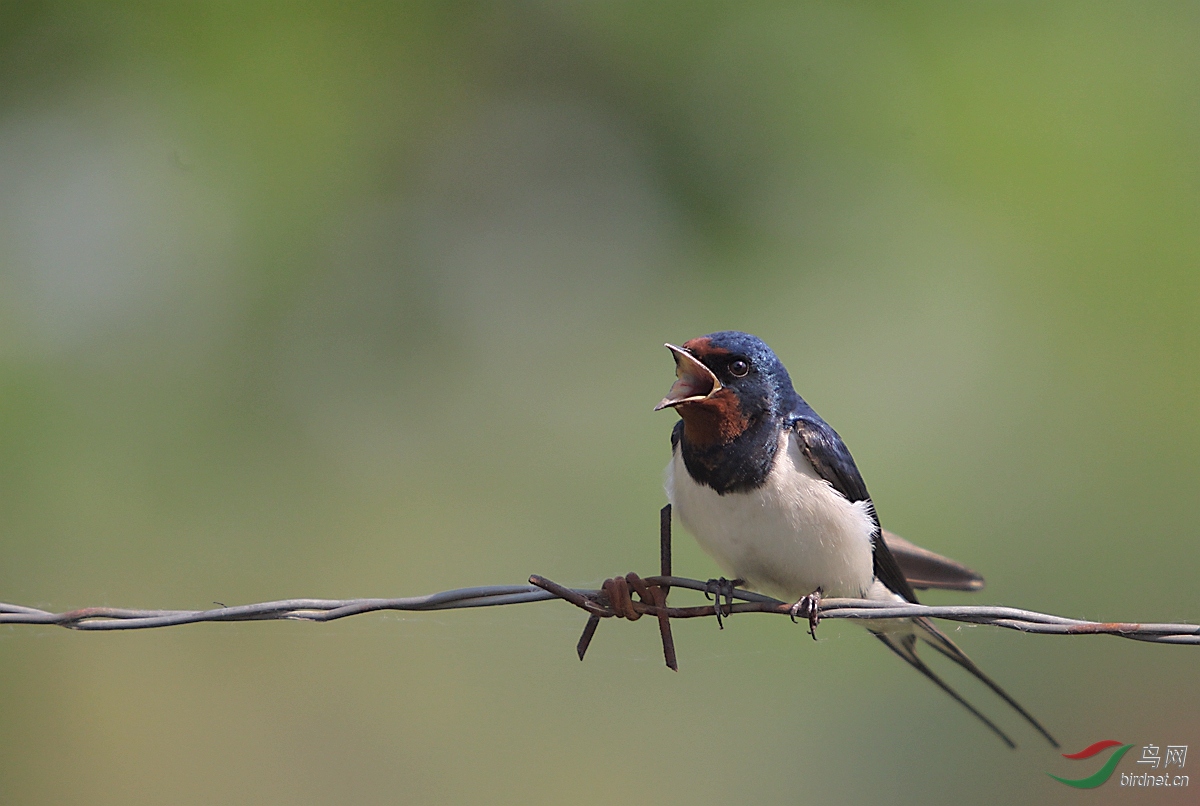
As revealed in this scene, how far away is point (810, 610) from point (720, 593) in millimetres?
239

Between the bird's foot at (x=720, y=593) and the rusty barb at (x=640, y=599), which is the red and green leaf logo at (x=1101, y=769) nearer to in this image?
the bird's foot at (x=720, y=593)

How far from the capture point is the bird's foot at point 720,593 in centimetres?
183

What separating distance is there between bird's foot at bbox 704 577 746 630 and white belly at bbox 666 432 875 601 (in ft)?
0.24

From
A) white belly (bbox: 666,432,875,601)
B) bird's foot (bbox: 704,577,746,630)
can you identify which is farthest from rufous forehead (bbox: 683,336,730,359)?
bird's foot (bbox: 704,577,746,630)

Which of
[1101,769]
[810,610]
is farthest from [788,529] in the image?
[1101,769]

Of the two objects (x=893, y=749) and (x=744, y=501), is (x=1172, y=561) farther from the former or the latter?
(x=744, y=501)

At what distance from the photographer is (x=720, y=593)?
76.7 inches

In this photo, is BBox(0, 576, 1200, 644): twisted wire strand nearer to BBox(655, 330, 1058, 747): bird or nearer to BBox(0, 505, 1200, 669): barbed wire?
BBox(0, 505, 1200, 669): barbed wire

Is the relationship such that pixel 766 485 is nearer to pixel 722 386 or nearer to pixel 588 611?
pixel 722 386

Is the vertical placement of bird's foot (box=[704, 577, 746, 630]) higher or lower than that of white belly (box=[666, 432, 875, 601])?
lower

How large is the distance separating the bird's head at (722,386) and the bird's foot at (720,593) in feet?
1.02

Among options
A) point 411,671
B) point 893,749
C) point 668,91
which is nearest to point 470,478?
point 411,671

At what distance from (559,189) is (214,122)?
385 cm

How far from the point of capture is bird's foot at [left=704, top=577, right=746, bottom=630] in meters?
1.83
